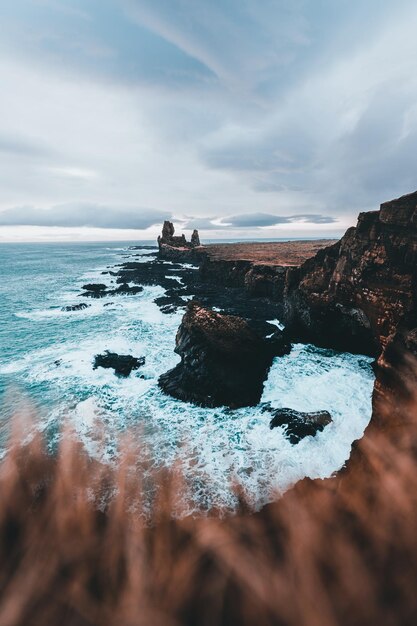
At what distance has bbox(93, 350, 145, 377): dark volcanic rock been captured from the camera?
22.4m

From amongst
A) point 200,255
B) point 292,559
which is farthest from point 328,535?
point 200,255

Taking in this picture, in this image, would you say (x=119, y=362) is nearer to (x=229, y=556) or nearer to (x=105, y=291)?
(x=229, y=556)

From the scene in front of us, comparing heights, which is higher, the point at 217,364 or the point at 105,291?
the point at 217,364

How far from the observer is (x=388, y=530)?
27.1 ft

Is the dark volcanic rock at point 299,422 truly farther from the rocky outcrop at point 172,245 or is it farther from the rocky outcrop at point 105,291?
the rocky outcrop at point 172,245

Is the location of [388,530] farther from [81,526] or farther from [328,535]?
[81,526]

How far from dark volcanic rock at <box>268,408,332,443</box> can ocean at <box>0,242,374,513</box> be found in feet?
1.23

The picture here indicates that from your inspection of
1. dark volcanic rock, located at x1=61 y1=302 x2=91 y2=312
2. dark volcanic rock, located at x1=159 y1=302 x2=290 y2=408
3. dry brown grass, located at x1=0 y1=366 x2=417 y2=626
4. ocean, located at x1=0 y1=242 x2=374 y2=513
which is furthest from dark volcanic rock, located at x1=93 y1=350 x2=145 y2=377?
dark volcanic rock, located at x1=61 y1=302 x2=91 y2=312

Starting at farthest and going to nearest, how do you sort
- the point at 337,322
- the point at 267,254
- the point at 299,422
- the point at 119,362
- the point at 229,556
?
the point at 267,254 < the point at 337,322 < the point at 119,362 < the point at 299,422 < the point at 229,556

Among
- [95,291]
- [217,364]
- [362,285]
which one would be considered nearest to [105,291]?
[95,291]

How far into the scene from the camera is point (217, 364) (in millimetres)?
18578

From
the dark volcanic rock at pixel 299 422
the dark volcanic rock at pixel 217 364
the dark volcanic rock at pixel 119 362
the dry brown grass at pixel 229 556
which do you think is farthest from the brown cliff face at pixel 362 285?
the dark volcanic rock at pixel 119 362

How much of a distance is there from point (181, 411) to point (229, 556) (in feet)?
28.7

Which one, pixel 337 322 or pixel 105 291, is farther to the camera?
pixel 105 291
